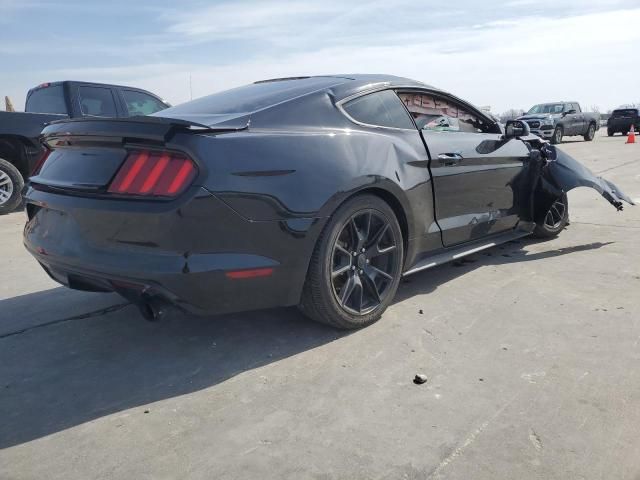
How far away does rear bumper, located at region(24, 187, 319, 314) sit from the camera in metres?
2.73

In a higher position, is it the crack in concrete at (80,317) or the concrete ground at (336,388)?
the crack in concrete at (80,317)

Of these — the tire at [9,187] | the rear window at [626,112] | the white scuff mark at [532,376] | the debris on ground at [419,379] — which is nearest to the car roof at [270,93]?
the debris on ground at [419,379]

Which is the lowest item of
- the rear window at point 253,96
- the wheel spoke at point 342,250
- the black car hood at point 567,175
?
the wheel spoke at point 342,250

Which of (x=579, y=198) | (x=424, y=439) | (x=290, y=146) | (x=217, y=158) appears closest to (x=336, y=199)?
(x=290, y=146)

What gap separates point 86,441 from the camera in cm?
237

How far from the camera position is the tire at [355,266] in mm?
3184

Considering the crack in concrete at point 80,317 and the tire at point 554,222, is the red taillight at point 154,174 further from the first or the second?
the tire at point 554,222

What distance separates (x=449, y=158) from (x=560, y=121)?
20.8m

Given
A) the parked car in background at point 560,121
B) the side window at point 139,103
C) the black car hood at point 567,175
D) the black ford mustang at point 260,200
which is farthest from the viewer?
the parked car in background at point 560,121

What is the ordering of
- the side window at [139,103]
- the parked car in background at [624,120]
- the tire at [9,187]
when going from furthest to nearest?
the parked car in background at [624,120] < the side window at [139,103] < the tire at [9,187]

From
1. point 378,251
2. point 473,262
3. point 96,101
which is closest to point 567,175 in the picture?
point 473,262

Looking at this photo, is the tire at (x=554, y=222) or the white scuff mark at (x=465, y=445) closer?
the white scuff mark at (x=465, y=445)

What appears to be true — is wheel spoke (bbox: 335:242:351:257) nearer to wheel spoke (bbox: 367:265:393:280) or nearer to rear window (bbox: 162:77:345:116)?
wheel spoke (bbox: 367:265:393:280)

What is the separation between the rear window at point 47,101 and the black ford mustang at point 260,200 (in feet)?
18.7
